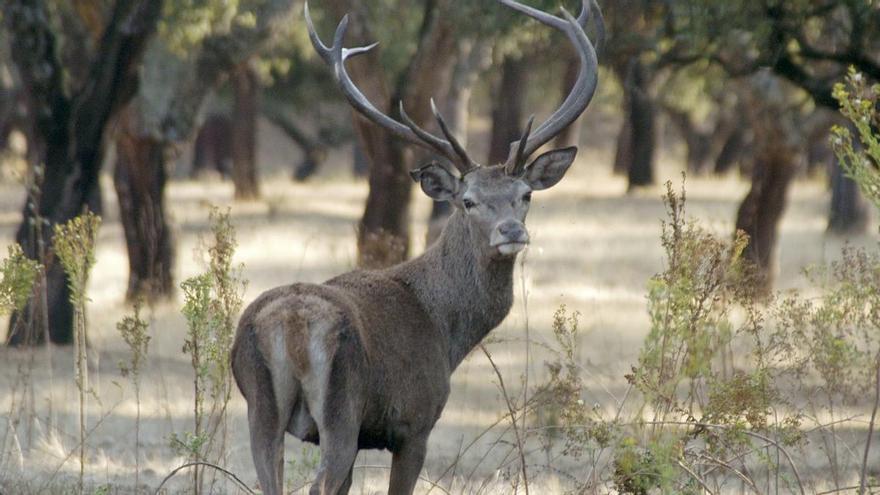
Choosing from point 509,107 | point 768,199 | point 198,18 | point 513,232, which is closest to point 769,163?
point 768,199

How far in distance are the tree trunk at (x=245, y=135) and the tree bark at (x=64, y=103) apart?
15.9 m

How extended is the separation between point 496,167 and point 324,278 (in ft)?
36.9

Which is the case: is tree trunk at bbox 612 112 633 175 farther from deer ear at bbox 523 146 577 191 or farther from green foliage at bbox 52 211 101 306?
green foliage at bbox 52 211 101 306

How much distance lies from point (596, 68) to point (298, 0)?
29.2 ft

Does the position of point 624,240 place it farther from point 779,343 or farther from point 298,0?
point 779,343

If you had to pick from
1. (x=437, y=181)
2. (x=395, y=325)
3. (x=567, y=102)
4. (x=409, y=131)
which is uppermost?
(x=567, y=102)

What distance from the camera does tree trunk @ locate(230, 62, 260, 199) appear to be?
29.5m

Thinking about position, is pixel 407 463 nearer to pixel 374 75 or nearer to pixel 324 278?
pixel 374 75

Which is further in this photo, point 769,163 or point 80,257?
point 769,163

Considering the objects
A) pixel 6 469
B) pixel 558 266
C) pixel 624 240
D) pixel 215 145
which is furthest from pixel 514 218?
pixel 215 145

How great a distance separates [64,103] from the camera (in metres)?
12.8

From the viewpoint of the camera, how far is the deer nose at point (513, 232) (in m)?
7.11

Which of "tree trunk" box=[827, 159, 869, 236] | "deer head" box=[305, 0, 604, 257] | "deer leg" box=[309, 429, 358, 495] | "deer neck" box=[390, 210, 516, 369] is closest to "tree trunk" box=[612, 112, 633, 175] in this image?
"tree trunk" box=[827, 159, 869, 236]

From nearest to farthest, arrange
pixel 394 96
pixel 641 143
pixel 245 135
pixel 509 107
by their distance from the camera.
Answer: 1. pixel 394 96
2. pixel 245 135
3. pixel 641 143
4. pixel 509 107
